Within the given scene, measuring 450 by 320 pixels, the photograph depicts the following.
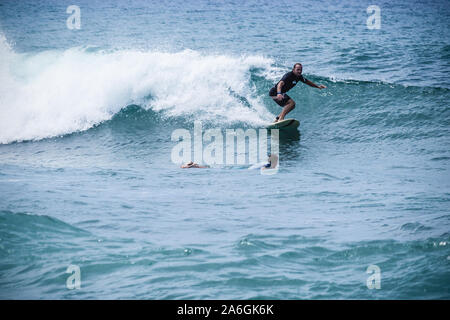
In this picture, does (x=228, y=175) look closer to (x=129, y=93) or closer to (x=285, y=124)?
(x=285, y=124)

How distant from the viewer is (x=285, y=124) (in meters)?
13.2

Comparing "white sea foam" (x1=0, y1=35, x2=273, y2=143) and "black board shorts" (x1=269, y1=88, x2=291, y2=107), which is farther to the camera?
"white sea foam" (x1=0, y1=35, x2=273, y2=143)

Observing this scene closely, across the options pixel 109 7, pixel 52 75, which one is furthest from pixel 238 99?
pixel 109 7

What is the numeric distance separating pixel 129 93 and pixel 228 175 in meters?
7.60

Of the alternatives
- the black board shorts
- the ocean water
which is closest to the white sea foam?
the ocean water

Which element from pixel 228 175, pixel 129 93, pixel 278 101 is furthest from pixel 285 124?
pixel 129 93

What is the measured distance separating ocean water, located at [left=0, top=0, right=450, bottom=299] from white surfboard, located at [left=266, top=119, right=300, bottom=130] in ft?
1.25

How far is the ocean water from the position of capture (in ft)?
17.5

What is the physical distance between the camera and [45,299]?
4.87 metres

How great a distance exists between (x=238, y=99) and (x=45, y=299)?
11493 millimetres

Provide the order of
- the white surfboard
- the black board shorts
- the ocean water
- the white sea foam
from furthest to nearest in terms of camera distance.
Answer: the white sea foam, the white surfboard, the black board shorts, the ocean water

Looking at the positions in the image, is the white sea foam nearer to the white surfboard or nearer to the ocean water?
the ocean water

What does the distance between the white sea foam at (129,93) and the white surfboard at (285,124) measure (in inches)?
42.4

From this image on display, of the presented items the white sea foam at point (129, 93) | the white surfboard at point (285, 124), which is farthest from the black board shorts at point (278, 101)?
the white sea foam at point (129, 93)
